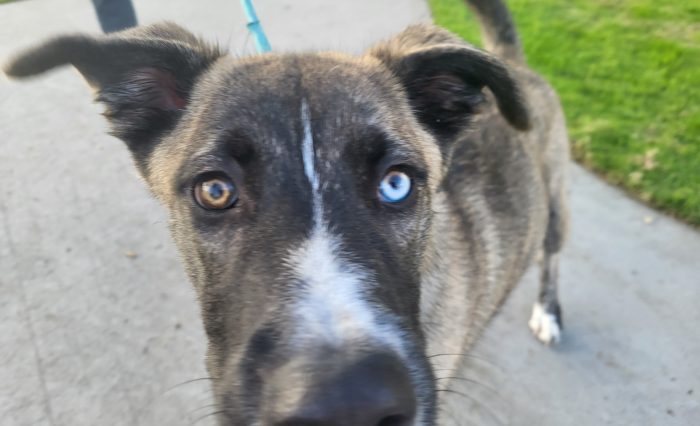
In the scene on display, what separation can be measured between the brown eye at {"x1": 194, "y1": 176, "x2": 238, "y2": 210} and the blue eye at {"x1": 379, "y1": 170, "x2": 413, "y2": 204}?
0.55m

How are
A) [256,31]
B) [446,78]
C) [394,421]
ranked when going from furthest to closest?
[256,31]
[446,78]
[394,421]

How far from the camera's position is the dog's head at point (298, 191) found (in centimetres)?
179

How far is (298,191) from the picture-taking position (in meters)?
2.11

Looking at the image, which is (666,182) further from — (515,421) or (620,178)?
(515,421)

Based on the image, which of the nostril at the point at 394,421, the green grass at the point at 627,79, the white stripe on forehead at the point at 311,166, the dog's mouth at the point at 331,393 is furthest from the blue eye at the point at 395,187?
the green grass at the point at 627,79

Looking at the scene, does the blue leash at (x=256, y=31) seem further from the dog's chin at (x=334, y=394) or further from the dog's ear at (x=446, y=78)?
the dog's chin at (x=334, y=394)

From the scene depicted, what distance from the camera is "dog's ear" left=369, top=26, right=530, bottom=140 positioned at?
8.87 feet

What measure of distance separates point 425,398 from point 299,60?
147cm

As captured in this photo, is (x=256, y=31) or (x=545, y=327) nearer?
(x=256, y=31)

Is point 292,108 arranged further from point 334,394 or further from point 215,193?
point 334,394

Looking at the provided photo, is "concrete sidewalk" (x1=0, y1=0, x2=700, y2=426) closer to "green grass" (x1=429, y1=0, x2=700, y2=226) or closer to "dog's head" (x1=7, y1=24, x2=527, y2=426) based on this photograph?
"green grass" (x1=429, y1=0, x2=700, y2=226)

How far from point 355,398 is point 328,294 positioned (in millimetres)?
381

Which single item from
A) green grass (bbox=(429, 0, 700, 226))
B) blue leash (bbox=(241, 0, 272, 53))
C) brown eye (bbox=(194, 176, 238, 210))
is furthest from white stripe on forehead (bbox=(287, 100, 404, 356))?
green grass (bbox=(429, 0, 700, 226))

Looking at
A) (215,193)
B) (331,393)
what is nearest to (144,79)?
(215,193)
